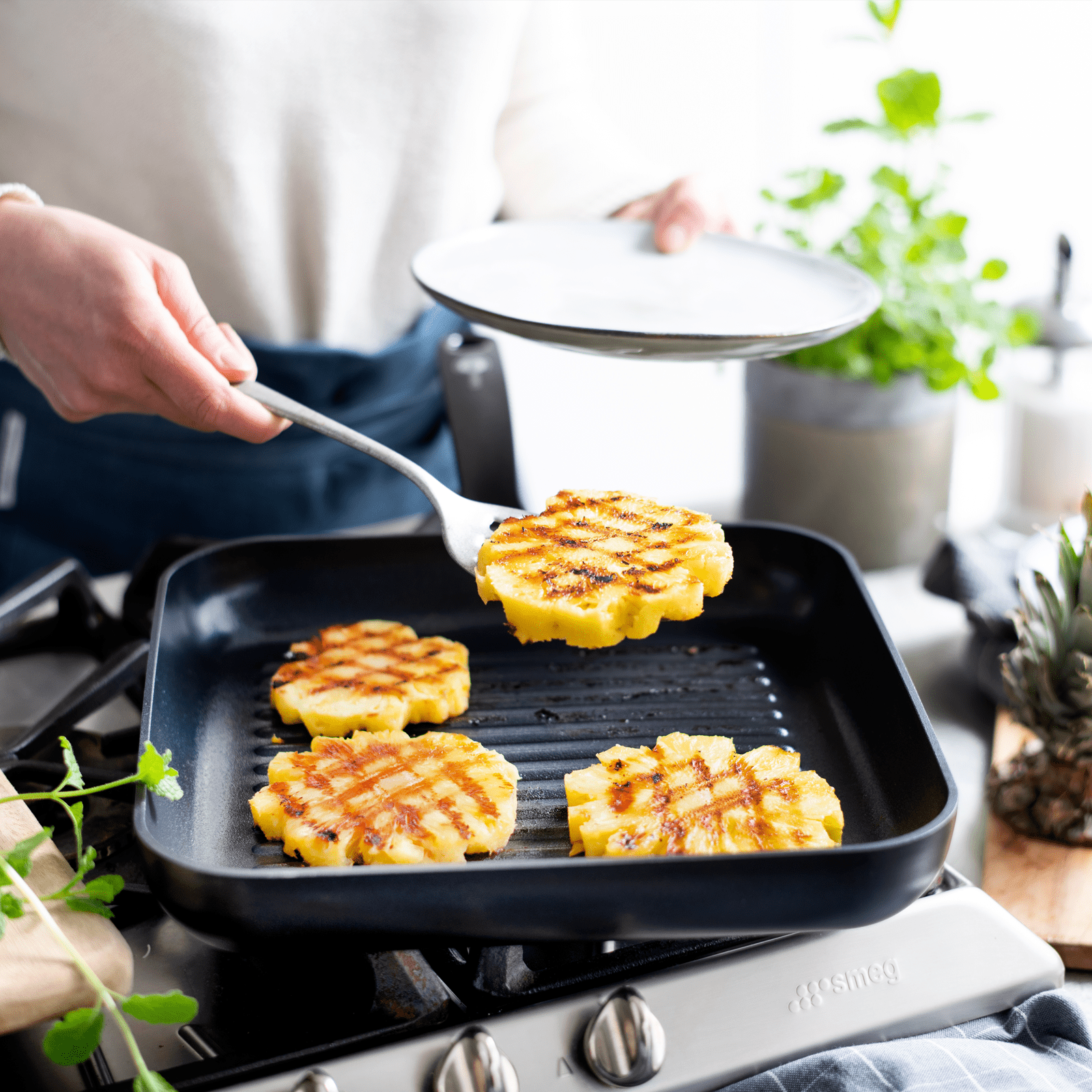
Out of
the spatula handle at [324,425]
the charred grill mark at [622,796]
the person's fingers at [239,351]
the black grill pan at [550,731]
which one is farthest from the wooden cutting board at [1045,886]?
the person's fingers at [239,351]

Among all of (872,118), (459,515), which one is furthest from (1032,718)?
(872,118)

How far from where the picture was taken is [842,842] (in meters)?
1.08

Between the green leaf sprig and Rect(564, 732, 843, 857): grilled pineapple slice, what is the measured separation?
1.28 feet

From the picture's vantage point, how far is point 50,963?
827mm

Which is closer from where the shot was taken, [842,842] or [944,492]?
[842,842]

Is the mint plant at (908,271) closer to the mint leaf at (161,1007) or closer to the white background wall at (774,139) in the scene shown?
the white background wall at (774,139)

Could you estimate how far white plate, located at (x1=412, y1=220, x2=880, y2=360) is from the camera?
1.18m

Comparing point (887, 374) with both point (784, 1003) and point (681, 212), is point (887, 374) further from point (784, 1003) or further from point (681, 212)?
point (784, 1003)

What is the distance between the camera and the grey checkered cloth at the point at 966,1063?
2.82 ft

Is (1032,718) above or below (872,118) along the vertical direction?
below

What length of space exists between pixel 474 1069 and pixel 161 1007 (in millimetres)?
246

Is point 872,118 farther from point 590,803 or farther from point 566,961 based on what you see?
point 566,961

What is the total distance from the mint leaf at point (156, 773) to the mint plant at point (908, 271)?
1.19 meters

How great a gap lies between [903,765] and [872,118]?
4.36 ft
